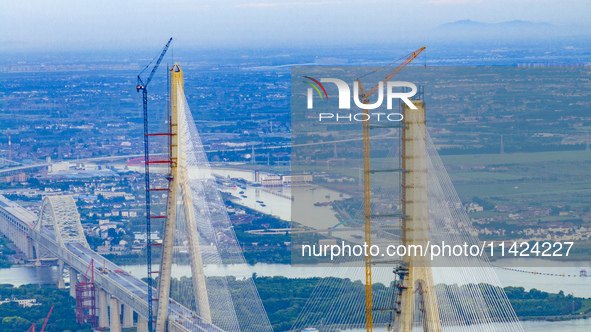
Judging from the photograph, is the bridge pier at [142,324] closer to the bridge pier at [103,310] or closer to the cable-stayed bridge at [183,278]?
the cable-stayed bridge at [183,278]

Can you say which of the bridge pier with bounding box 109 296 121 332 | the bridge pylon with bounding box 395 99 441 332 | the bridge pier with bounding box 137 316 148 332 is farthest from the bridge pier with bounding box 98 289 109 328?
the bridge pylon with bounding box 395 99 441 332

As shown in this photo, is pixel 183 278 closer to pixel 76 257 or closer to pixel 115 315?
pixel 115 315

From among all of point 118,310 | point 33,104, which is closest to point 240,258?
point 118,310

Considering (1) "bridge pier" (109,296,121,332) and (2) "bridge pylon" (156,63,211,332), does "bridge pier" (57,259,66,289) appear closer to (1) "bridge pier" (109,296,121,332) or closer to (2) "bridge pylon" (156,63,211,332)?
(1) "bridge pier" (109,296,121,332)

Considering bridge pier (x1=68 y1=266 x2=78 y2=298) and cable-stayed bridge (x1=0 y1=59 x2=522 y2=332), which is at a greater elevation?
cable-stayed bridge (x1=0 y1=59 x2=522 y2=332)

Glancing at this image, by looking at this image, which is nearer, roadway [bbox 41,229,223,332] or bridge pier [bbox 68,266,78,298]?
roadway [bbox 41,229,223,332]

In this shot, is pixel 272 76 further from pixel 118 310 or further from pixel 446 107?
pixel 118 310

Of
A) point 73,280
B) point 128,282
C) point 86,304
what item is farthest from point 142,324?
point 73,280
